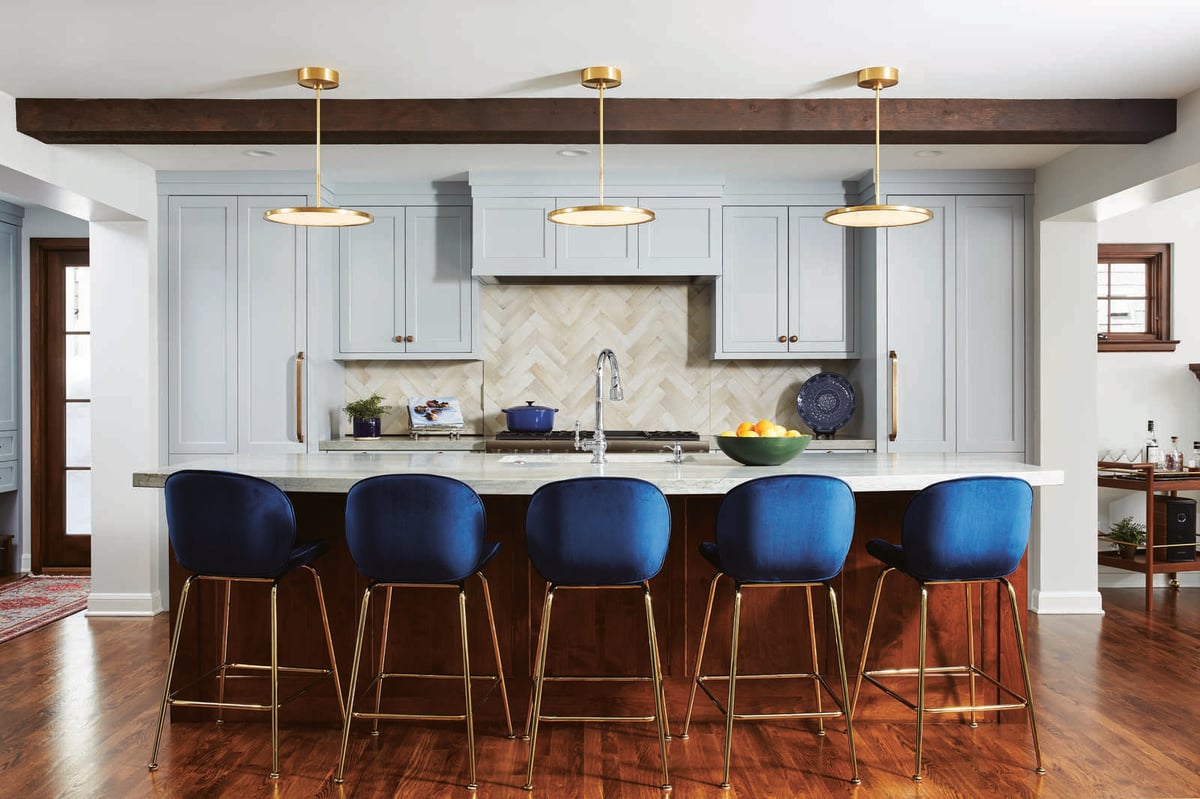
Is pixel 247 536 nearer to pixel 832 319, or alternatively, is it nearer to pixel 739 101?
pixel 739 101

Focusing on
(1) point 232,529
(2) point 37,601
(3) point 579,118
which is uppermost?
(3) point 579,118

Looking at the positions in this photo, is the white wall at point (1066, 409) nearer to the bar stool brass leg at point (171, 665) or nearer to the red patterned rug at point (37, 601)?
the bar stool brass leg at point (171, 665)

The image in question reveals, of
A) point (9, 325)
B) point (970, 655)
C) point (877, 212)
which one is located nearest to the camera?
point (970, 655)

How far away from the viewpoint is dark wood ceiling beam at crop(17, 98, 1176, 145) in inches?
158

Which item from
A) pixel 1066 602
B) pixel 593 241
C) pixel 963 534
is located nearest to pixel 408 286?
pixel 593 241

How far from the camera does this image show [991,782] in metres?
2.95

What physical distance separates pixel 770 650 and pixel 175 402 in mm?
3665

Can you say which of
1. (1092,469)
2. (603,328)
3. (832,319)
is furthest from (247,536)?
(1092,469)

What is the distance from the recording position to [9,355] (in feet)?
21.1

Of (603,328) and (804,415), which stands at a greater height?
(603,328)

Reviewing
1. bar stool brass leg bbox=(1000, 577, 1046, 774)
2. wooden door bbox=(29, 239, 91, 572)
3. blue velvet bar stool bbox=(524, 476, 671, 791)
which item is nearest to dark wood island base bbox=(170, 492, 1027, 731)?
bar stool brass leg bbox=(1000, 577, 1046, 774)

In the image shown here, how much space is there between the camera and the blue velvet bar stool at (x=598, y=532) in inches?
111

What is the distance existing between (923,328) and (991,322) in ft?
1.29

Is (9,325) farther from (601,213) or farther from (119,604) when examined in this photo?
(601,213)
